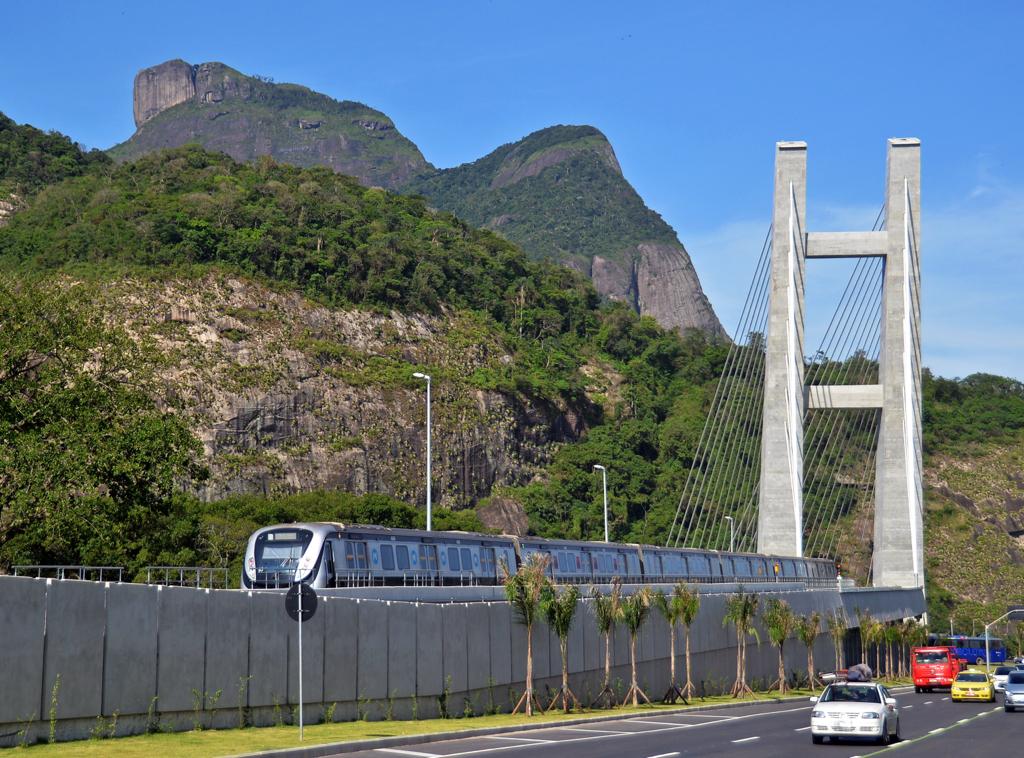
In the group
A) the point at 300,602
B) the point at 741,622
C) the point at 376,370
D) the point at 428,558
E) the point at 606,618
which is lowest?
the point at 741,622

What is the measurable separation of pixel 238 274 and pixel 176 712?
308ft

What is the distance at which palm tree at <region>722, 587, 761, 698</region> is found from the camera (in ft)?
163

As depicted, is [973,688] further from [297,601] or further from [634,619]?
[297,601]

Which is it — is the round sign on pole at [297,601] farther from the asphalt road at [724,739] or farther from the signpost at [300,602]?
the asphalt road at [724,739]

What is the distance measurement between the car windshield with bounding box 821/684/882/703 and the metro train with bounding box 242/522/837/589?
1130 cm

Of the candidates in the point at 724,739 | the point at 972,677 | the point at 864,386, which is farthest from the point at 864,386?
the point at 724,739

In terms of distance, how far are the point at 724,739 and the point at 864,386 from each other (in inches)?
1692

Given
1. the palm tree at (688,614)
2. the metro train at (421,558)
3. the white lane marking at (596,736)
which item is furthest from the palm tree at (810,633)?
the white lane marking at (596,736)

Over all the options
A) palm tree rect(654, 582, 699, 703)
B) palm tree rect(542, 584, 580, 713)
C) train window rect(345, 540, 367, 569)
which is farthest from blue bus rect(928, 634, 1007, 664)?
train window rect(345, 540, 367, 569)

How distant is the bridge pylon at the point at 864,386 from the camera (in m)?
64.9

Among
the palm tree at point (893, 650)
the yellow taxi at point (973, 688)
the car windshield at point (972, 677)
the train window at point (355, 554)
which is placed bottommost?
the palm tree at point (893, 650)

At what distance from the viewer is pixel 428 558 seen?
41.0 metres

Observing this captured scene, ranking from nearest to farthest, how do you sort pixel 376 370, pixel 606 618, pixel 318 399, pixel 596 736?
pixel 596 736, pixel 606 618, pixel 318 399, pixel 376 370

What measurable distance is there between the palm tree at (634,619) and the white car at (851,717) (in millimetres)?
13315
